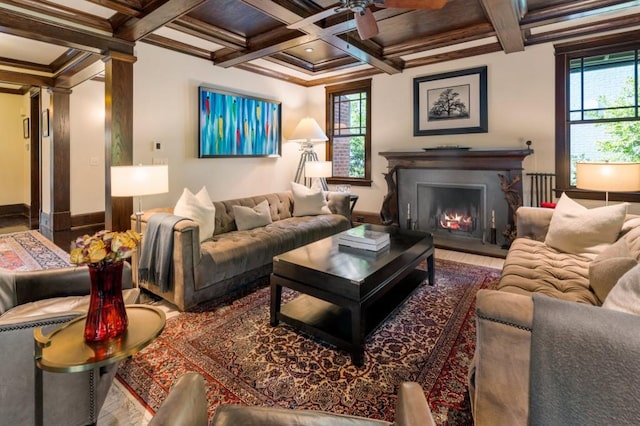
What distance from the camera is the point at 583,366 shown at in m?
1.05

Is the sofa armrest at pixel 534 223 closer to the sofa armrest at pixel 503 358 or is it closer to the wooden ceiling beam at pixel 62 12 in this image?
the sofa armrest at pixel 503 358

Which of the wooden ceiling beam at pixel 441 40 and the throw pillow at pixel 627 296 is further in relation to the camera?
the wooden ceiling beam at pixel 441 40

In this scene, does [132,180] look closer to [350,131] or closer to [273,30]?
[273,30]

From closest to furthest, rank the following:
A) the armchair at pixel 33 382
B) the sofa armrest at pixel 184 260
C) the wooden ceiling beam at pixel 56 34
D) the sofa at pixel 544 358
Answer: the sofa at pixel 544 358 → the armchair at pixel 33 382 → the sofa armrest at pixel 184 260 → the wooden ceiling beam at pixel 56 34

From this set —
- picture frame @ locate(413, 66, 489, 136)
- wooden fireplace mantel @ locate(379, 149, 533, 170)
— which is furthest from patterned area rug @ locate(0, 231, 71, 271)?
picture frame @ locate(413, 66, 489, 136)

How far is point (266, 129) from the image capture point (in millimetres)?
5555

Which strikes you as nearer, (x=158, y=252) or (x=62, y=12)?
(x=158, y=252)

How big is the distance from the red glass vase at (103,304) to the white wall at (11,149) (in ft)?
25.8

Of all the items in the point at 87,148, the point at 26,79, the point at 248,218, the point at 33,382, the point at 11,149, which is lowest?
the point at 33,382

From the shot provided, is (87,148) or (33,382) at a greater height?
(87,148)

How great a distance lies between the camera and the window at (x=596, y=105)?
3.88m

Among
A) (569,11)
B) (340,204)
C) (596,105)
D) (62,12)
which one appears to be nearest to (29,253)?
(62,12)

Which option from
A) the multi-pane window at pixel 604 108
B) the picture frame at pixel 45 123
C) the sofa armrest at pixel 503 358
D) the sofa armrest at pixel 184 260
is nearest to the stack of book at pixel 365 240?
the sofa armrest at pixel 184 260

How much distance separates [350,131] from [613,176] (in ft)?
12.7
